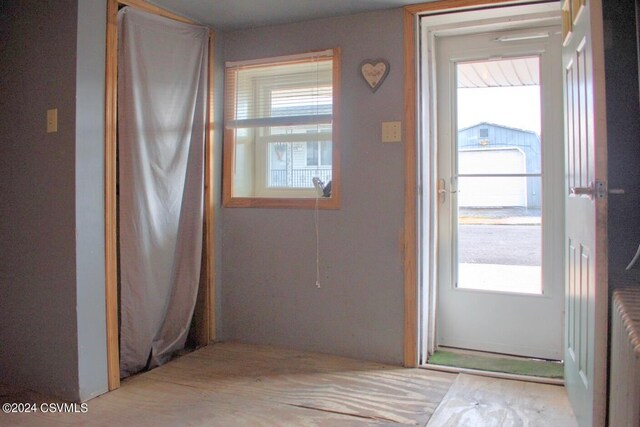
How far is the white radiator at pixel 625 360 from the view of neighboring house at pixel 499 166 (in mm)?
1296

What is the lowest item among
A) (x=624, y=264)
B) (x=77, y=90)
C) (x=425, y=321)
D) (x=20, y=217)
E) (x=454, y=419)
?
→ (x=454, y=419)

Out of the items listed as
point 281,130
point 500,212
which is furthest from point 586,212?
point 281,130

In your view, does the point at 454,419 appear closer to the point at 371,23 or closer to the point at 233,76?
the point at 371,23

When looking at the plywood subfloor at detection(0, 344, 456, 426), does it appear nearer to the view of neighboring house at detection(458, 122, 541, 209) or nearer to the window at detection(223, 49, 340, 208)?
the window at detection(223, 49, 340, 208)

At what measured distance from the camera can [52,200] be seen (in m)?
2.27

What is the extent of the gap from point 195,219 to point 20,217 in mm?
888

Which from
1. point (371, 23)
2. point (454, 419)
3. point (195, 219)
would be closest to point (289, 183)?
point (195, 219)

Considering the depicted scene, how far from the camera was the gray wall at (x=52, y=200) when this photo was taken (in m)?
2.23

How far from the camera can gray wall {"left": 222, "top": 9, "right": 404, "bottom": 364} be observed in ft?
8.98

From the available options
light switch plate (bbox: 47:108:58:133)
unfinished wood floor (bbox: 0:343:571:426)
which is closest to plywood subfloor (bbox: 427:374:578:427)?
unfinished wood floor (bbox: 0:343:571:426)

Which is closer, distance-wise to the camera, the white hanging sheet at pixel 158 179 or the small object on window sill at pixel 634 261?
the small object on window sill at pixel 634 261

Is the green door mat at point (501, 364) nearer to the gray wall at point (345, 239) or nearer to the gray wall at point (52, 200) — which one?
the gray wall at point (345, 239)

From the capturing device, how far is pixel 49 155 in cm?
229

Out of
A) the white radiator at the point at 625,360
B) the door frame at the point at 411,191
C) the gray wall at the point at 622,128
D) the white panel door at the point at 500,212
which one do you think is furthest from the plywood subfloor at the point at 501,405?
the gray wall at the point at 622,128
